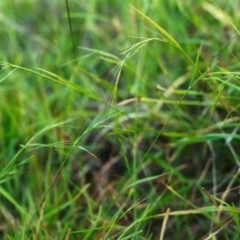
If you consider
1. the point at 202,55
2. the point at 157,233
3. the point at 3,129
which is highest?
the point at 202,55

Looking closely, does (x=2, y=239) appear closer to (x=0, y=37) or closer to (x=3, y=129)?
(x=3, y=129)

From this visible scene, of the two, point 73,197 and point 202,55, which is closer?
point 73,197

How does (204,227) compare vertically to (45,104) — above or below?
below

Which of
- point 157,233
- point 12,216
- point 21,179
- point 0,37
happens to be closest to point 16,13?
point 0,37

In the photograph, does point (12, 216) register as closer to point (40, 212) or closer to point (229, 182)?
point (40, 212)

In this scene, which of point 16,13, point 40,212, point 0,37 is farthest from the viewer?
point 16,13

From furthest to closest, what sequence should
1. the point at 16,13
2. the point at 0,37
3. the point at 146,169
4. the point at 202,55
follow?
the point at 16,13
the point at 0,37
the point at 202,55
the point at 146,169

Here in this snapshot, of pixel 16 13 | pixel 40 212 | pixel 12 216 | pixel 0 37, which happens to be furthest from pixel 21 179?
pixel 16 13
